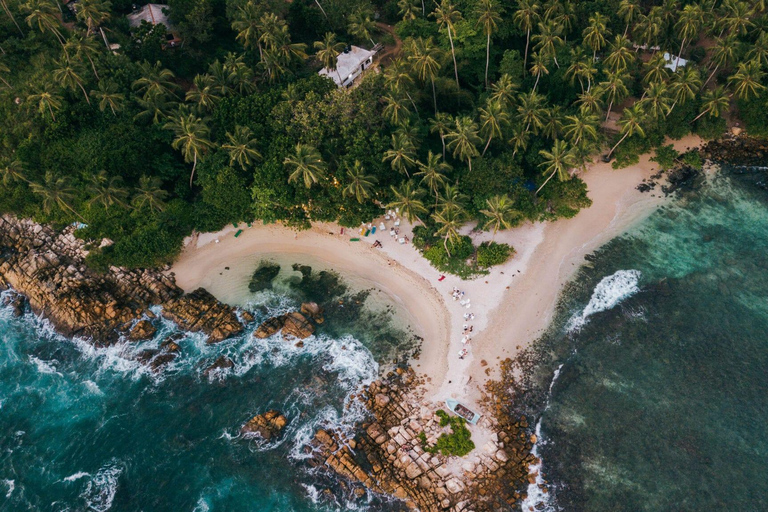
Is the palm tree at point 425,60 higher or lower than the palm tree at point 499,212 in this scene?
higher

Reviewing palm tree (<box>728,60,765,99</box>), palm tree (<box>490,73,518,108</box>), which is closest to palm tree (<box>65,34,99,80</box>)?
palm tree (<box>490,73,518,108</box>)

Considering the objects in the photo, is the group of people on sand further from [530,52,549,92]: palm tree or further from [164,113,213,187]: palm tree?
[164,113,213,187]: palm tree

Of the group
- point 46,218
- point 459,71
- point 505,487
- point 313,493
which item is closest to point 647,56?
point 459,71

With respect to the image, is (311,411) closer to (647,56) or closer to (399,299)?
(399,299)

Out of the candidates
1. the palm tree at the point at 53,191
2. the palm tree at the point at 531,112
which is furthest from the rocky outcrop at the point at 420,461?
the palm tree at the point at 53,191

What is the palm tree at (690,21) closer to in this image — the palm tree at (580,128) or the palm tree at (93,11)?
the palm tree at (580,128)

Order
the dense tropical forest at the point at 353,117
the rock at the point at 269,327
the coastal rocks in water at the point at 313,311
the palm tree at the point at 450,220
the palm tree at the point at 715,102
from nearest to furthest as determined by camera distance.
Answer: the palm tree at the point at 450,220
the rock at the point at 269,327
the coastal rocks in water at the point at 313,311
the dense tropical forest at the point at 353,117
the palm tree at the point at 715,102
